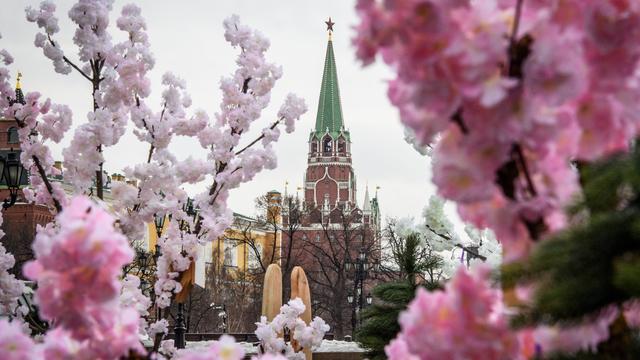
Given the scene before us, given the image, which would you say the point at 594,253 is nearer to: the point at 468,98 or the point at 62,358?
the point at 468,98

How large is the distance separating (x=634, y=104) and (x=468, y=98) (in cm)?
31

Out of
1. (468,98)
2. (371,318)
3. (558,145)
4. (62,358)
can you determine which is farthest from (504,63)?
(371,318)

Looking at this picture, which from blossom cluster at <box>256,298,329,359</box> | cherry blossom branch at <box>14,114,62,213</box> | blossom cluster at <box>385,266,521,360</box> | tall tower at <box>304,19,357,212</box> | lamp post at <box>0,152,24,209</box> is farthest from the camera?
tall tower at <box>304,19,357,212</box>

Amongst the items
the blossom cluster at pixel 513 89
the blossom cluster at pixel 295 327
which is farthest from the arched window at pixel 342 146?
the blossom cluster at pixel 513 89

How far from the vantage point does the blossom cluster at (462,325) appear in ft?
5.69

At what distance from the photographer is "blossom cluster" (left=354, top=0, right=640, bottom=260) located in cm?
159

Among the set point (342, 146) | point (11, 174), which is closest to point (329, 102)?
point (342, 146)

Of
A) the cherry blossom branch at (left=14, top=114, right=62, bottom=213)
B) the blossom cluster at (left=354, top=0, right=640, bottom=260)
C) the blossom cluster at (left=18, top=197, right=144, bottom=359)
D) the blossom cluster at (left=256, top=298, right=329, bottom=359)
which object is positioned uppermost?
the cherry blossom branch at (left=14, top=114, right=62, bottom=213)

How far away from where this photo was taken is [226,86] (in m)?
8.54

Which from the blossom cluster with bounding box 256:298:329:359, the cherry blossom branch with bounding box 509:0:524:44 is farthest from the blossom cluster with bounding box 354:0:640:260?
the blossom cluster with bounding box 256:298:329:359

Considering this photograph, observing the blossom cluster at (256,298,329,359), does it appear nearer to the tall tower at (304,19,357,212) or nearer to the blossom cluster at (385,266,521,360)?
the blossom cluster at (385,266,521,360)

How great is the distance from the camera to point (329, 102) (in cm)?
9931

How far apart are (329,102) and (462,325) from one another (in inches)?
3857

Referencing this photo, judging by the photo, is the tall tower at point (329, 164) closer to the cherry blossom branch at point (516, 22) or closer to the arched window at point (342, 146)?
the arched window at point (342, 146)
